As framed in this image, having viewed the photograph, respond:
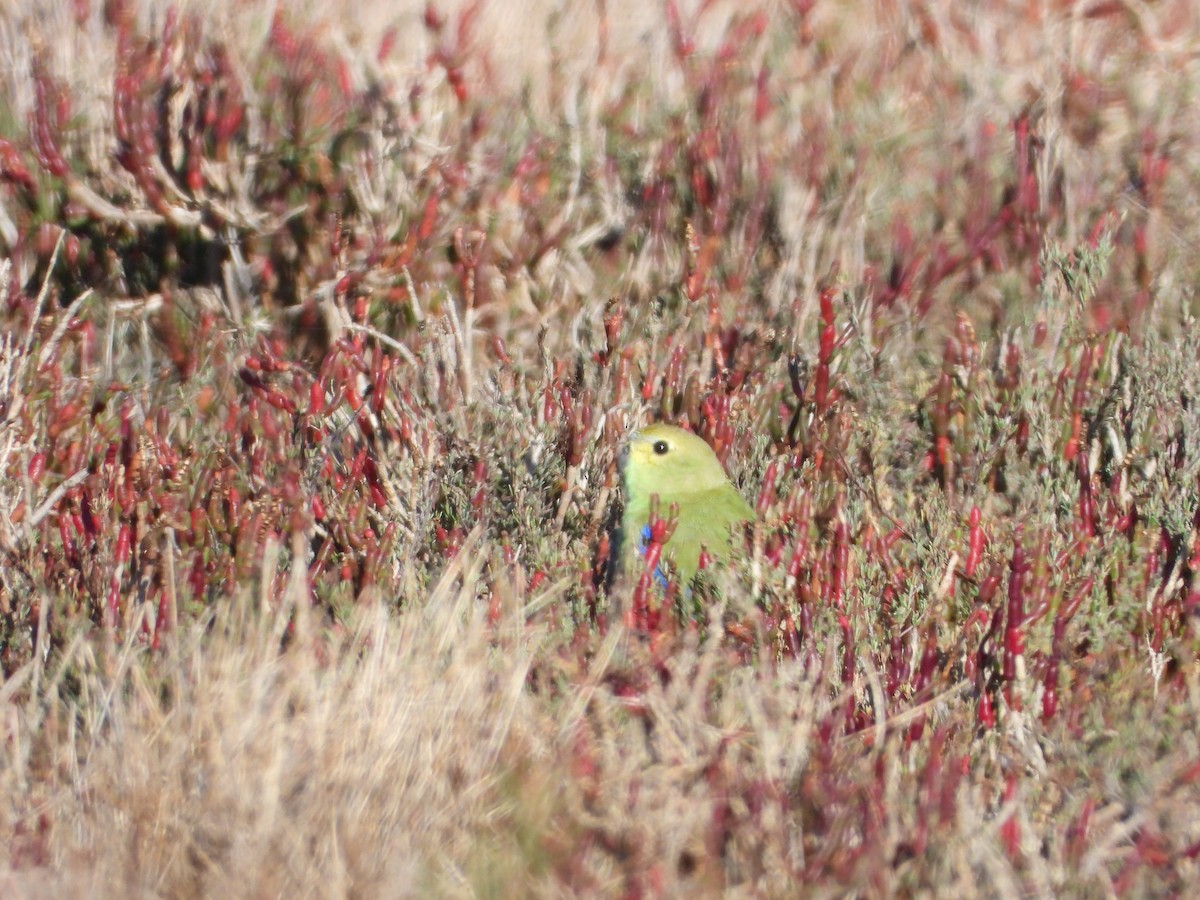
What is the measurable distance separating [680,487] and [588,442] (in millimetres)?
333

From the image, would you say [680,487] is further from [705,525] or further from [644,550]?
[644,550]

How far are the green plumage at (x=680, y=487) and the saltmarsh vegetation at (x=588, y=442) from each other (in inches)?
5.6

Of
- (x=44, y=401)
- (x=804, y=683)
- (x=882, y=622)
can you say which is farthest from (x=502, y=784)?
(x=44, y=401)

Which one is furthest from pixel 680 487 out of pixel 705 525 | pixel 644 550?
pixel 644 550

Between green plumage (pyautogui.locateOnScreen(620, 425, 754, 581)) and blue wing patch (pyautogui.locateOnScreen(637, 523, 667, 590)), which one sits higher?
green plumage (pyautogui.locateOnScreen(620, 425, 754, 581))

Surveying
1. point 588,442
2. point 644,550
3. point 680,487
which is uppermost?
point 588,442

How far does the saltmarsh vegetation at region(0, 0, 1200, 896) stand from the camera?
261cm

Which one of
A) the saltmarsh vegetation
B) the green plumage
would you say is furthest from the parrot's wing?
the saltmarsh vegetation

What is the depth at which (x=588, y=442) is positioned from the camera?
14.2 ft

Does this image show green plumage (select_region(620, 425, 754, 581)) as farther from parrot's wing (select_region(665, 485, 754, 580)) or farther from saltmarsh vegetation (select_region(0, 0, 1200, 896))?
saltmarsh vegetation (select_region(0, 0, 1200, 896))

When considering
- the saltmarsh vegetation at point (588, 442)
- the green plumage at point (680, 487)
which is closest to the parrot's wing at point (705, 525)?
the green plumage at point (680, 487)

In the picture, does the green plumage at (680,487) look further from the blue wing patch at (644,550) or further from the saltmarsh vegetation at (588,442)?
the saltmarsh vegetation at (588,442)

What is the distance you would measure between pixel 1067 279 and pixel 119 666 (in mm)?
3504

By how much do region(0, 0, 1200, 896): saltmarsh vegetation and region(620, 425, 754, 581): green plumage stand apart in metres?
0.14
